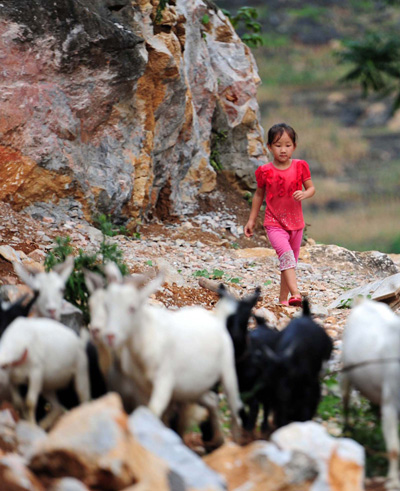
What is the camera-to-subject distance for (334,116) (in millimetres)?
26094

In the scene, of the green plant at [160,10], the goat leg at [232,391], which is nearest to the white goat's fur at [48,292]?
the goat leg at [232,391]

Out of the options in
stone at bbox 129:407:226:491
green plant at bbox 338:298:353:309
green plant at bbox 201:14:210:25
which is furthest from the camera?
green plant at bbox 201:14:210:25

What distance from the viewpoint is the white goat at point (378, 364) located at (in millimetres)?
3344

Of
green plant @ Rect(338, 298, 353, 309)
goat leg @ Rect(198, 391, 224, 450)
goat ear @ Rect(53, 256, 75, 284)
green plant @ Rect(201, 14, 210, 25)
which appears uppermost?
goat ear @ Rect(53, 256, 75, 284)

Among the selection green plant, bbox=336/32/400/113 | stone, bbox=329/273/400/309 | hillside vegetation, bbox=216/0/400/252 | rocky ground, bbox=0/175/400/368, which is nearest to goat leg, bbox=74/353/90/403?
rocky ground, bbox=0/175/400/368

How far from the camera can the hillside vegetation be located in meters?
20.0

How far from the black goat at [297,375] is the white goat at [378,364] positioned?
18 cm

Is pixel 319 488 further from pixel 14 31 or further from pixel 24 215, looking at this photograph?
pixel 14 31

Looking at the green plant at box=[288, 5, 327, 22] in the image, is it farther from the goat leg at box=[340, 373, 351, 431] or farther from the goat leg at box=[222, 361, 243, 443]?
the goat leg at box=[222, 361, 243, 443]

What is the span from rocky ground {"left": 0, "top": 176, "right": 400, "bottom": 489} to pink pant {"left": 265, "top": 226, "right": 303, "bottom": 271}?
46 centimetres

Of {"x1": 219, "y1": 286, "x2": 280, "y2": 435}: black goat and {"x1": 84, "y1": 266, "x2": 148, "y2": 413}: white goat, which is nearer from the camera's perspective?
{"x1": 84, "y1": 266, "x2": 148, "y2": 413}: white goat

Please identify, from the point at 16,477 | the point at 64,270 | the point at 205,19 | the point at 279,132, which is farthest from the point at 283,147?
the point at 205,19

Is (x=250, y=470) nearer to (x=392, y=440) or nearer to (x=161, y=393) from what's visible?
(x=161, y=393)

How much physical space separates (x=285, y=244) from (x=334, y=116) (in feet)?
65.0
